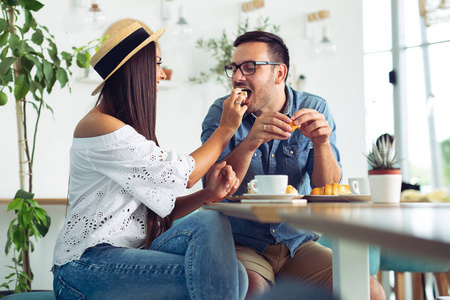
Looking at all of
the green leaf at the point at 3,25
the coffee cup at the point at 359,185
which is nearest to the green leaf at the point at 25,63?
the green leaf at the point at 3,25

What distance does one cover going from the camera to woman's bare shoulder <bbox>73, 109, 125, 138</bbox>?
1562mm

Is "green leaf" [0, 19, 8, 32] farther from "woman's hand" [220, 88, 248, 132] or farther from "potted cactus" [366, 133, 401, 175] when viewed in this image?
"potted cactus" [366, 133, 401, 175]

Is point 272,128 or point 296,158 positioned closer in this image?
point 272,128

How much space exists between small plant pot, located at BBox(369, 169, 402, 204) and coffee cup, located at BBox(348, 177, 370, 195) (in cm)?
21

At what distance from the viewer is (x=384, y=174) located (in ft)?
4.32

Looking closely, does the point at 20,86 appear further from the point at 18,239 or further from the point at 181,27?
the point at 181,27

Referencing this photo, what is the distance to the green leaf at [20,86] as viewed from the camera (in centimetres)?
298

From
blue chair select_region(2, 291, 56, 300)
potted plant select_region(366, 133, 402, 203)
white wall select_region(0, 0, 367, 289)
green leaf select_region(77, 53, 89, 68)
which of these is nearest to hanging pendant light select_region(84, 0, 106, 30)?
white wall select_region(0, 0, 367, 289)

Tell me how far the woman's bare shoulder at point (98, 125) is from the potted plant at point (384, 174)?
71 cm

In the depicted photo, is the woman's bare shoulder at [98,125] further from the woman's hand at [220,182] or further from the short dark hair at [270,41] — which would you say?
the short dark hair at [270,41]

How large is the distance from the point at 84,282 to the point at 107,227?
0.17 m

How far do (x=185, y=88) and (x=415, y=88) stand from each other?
2.28m

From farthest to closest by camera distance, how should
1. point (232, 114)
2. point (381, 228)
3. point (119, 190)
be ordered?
point (232, 114) < point (119, 190) < point (381, 228)

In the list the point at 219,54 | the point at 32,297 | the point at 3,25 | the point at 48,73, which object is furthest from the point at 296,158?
the point at 219,54
